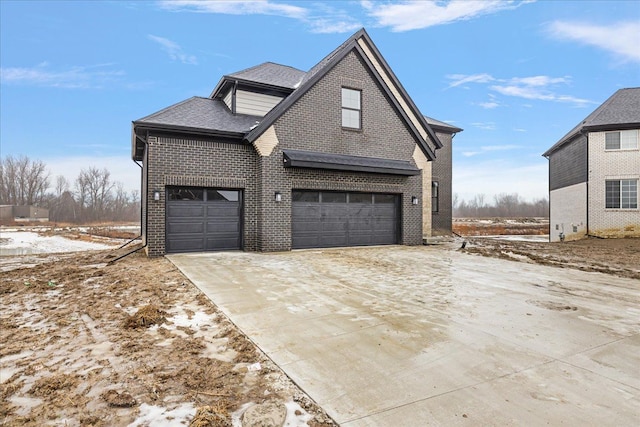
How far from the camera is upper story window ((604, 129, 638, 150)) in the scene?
708 inches

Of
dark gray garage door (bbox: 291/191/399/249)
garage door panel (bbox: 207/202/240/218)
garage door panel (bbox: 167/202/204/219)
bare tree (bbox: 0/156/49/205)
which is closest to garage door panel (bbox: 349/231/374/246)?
dark gray garage door (bbox: 291/191/399/249)

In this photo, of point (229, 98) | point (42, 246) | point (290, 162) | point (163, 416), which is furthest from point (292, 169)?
point (42, 246)

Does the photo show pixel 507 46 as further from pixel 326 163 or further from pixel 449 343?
pixel 449 343

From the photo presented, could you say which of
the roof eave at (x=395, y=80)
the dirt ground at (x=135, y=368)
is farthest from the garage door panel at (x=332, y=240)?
the dirt ground at (x=135, y=368)

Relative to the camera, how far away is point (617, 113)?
18.9m

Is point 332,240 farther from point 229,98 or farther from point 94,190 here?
point 94,190

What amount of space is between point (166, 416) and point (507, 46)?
3063 cm

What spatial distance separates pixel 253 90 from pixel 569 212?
827 inches

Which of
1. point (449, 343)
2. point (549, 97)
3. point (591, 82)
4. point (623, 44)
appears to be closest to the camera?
point (449, 343)

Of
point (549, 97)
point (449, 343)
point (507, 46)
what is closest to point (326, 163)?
point (449, 343)

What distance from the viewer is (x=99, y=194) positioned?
2467 inches

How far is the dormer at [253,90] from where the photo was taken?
13.4m

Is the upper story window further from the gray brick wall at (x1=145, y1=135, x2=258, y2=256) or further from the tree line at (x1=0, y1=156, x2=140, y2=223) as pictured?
the tree line at (x1=0, y1=156, x2=140, y2=223)

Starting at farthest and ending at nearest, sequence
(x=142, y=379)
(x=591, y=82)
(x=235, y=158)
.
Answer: (x=591, y=82)
(x=235, y=158)
(x=142, y=379)
